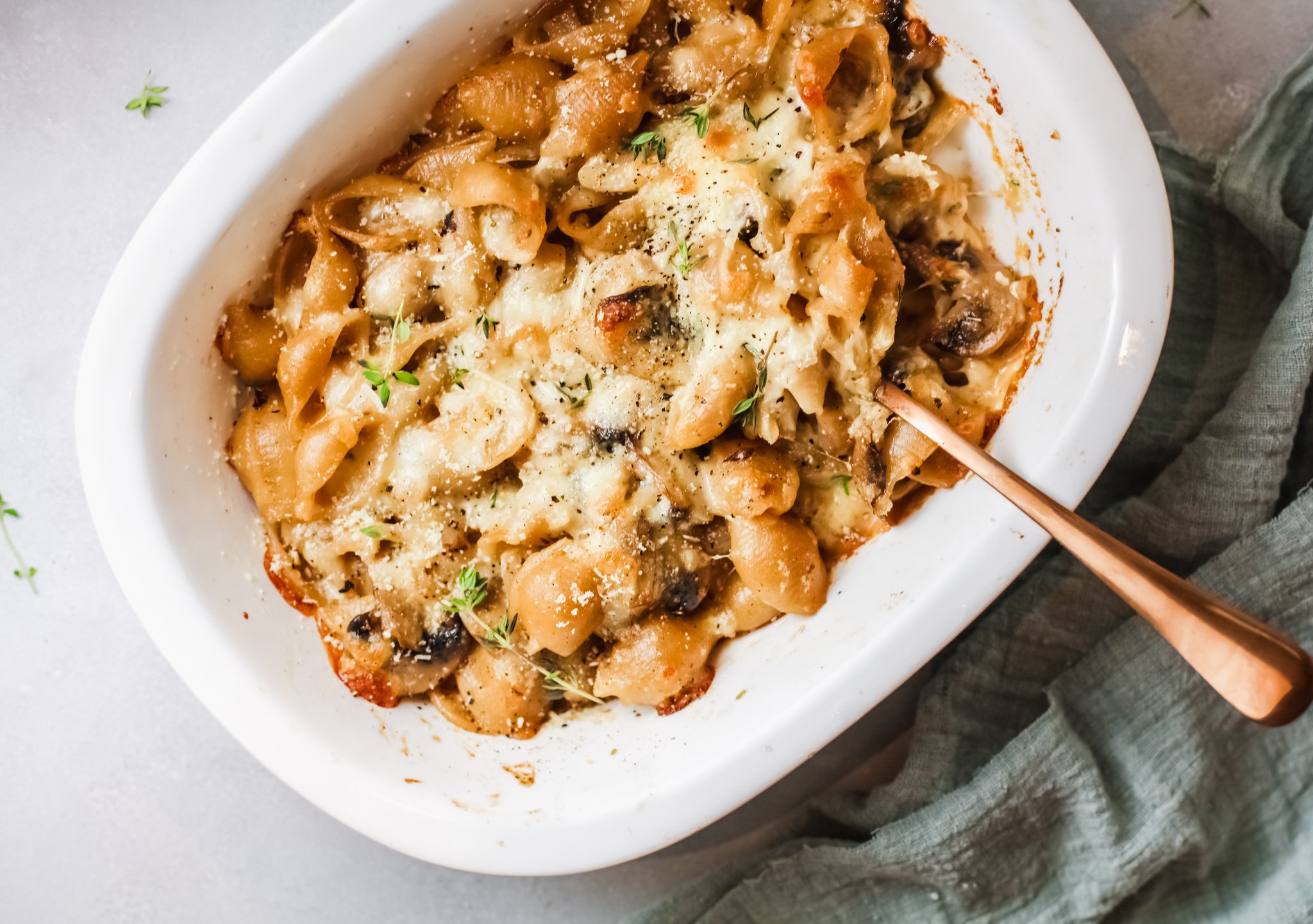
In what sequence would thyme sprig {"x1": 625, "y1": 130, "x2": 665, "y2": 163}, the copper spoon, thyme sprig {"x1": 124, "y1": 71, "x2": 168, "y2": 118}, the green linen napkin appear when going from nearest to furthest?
the copper spoon → thyme sprig {"x1": 625, "y1": 130, "x2": 665, "y2": 163} → the green linen napkin → thyme sprig {"x1": 124, "y1": 71, "x2": 168, "y2": 118}

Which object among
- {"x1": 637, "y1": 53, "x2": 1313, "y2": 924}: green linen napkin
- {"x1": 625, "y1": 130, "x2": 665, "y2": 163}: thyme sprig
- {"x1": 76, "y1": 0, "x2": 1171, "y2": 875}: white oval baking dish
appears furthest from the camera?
{"x1": 637, "y1": 53, "x2": 1313, "y2": 924}: green linen napkin

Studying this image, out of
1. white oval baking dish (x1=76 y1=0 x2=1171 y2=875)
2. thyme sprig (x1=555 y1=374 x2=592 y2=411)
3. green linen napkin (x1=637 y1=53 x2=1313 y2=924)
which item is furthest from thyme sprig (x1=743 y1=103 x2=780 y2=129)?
green linen napkin (x1=637 y1=53 x2=1313 y2=924)

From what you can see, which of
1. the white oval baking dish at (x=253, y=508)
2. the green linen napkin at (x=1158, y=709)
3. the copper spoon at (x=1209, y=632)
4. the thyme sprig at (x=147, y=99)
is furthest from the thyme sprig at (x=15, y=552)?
the copper spoon at (x=1209, y=632)

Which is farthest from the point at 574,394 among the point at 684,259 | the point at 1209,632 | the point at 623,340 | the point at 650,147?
the point at 1209,632

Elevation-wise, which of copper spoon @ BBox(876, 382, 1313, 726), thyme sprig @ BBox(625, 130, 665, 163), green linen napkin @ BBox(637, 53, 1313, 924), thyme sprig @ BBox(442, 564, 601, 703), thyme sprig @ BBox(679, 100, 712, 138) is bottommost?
green linen napkin @ BBox(637, 53, 1313, 924)

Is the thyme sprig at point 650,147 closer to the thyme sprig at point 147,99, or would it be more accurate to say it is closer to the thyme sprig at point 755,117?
the thyme sprig at point 755,117

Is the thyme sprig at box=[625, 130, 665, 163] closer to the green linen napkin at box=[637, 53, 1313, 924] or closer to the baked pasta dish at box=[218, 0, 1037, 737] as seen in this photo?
the baked pasta dish at box=[218, 0, 1037, 737]

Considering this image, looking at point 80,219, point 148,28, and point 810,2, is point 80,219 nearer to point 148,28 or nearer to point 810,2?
point 148,28
